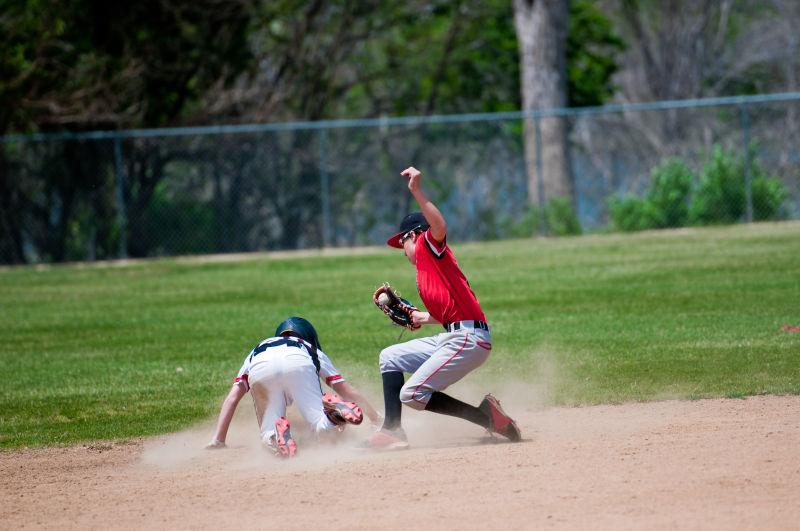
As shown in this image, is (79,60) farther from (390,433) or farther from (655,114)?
(390,433)

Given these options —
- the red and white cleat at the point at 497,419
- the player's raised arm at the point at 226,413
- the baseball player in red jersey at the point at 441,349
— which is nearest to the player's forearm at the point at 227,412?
the player's raised arm at the point at 226,413

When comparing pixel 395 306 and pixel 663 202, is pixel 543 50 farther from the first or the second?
pixel 395 306

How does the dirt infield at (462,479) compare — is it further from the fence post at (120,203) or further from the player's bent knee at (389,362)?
the fence post at (120,203)

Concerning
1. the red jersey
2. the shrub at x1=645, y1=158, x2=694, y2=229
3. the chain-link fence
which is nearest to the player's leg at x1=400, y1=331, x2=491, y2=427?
the red jersey

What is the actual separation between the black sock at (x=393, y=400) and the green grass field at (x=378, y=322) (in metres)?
2.07

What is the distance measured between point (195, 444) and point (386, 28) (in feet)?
76.1

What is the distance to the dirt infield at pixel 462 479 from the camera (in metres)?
5.78

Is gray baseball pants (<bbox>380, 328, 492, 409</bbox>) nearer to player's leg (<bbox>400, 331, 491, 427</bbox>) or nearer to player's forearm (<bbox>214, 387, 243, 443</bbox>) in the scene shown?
player's leg (<bbox>400, 331, 491, 427</bbox>)

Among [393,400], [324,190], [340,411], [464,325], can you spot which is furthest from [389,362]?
[324,190]

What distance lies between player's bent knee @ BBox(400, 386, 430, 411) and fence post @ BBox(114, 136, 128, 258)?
53.8 feet

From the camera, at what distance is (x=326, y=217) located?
2370cm

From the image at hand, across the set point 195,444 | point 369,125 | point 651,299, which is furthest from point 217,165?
point 195,444

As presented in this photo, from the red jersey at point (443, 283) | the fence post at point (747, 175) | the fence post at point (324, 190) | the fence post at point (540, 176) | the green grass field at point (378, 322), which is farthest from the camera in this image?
the fence post at point (324, 190)

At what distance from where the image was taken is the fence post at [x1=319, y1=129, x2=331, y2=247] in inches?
930
